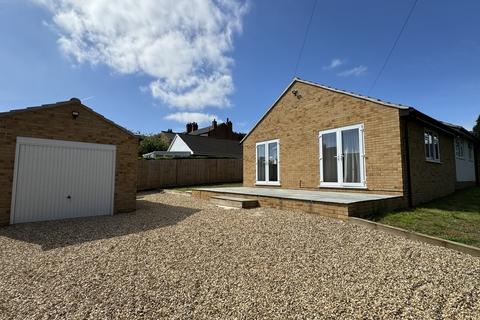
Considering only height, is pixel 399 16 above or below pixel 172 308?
above

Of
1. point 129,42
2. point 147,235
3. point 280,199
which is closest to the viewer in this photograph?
point 147,235

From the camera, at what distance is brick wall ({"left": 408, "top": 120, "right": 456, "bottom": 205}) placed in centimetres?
810

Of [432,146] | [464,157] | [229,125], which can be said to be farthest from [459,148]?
[229,125]

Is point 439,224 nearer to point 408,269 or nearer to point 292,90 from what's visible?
point 408,269

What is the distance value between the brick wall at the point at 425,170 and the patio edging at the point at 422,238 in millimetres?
3702

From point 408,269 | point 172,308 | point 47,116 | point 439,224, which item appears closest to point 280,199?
point 439,224

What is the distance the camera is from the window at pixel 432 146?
9.34 m

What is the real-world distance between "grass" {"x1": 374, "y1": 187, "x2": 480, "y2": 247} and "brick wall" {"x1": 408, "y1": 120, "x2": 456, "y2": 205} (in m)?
0.74

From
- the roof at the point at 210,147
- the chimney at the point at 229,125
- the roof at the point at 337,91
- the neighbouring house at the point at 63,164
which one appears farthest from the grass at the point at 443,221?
the chimney at the point at 229,125

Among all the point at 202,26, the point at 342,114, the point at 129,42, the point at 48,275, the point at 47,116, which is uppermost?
the point at 202,26

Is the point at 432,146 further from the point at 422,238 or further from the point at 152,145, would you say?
the point at 152,145

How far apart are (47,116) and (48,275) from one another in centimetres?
545

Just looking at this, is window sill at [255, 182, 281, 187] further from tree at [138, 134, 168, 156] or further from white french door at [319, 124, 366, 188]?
tree at [138, 134, 168, 156]

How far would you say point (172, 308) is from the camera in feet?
8.34
